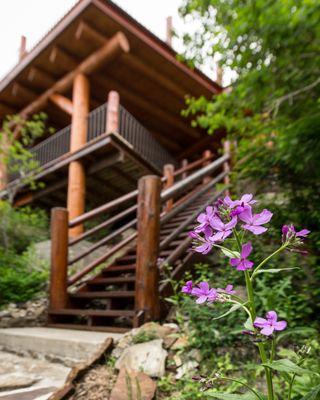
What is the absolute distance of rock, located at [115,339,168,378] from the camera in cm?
247

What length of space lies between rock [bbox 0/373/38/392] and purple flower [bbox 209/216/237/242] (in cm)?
212

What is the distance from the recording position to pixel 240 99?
364cm

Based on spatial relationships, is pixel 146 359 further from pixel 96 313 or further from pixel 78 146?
pixel 78 146

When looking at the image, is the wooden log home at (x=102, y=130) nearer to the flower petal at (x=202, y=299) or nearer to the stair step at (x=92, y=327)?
the stair step at (x=92, y=327)

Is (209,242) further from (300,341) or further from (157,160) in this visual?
(157,160)

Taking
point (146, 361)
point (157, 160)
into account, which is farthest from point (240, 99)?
point (157, 160)

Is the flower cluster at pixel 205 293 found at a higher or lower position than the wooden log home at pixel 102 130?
lower

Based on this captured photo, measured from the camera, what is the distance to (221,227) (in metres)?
1.07

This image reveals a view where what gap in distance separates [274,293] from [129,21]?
23.1ft

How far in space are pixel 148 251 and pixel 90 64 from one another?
20.8ft

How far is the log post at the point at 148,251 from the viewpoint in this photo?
3520 mm

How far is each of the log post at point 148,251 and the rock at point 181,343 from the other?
63cm

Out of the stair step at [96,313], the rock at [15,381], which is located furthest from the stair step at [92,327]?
the rock at [15,381]

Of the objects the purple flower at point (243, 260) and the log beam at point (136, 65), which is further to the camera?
the log beam at point (136, 65)
